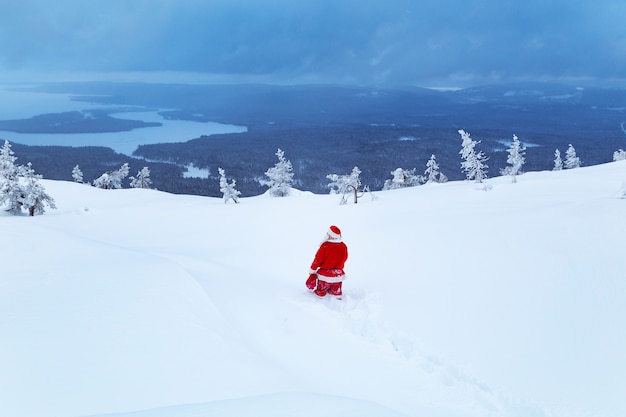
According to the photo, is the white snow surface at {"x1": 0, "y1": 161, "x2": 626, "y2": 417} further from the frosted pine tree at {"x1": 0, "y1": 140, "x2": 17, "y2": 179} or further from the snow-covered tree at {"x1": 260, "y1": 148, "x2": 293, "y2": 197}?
the snow-covered tree at {"x1": 260, "y1": 148, "x2": 293, "y2": 197}

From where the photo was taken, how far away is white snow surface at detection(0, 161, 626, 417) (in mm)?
3586

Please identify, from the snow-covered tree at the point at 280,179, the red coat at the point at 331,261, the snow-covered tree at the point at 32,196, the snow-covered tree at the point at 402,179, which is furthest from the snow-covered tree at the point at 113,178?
the red coat at the point at 331,261

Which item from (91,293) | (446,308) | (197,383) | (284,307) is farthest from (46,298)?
(446,308)

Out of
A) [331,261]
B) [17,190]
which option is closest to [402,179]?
[17,190]

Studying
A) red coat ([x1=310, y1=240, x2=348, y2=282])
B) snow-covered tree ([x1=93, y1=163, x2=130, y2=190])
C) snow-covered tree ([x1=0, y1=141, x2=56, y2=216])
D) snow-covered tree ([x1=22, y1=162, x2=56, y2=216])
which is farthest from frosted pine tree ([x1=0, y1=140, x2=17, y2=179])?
snow-covered tree ([x1=93, y1=163, x2=130, y2=190])

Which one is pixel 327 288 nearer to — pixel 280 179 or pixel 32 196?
pixel 32 196

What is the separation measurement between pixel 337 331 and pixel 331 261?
170 cm

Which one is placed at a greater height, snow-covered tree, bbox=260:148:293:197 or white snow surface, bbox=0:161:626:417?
snow-covered tree, bbox=260:148:293:197

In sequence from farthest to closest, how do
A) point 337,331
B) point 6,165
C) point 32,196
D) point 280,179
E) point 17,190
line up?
point 280,179 → point 32,196 → point 17,190 → point 6,165 → point 337,331

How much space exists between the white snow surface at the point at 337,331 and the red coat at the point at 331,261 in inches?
18.9

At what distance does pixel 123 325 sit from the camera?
448cm

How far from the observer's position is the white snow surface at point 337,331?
11.8 feet

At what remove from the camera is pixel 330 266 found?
7715 millimetres

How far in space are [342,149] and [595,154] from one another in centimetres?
8035
